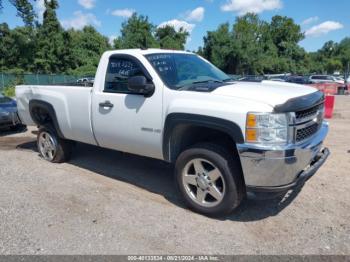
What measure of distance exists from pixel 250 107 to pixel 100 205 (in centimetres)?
235

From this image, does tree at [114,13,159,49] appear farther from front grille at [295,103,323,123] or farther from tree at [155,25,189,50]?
front grille at [295,103,323,123]

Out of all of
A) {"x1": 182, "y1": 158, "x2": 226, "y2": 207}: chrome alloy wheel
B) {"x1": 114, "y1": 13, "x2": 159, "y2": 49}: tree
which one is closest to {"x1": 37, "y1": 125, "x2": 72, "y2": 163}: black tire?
{"x1": 182, "y1": 158, "x2": 226, "y2": 207}: chrome alloy wheel

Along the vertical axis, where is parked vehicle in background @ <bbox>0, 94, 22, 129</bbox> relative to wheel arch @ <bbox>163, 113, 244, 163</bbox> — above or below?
below

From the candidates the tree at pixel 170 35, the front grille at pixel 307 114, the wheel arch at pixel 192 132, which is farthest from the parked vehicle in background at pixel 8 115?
the tree at pixel 170 35

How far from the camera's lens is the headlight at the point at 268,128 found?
11.2ft

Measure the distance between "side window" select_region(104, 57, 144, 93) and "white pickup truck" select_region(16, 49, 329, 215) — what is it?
0.05 feet

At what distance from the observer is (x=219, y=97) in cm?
374

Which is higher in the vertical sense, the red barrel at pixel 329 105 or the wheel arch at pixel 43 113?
the wheel arch at pixel 43 113

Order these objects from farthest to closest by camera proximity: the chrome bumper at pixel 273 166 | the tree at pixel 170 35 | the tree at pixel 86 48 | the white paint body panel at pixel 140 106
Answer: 1. the tree at pixel 170 35
2. the tree at pixel 86 48
3. the white paint body panel at pixel 140 106
4. the chrome bumper at pixel 273 166

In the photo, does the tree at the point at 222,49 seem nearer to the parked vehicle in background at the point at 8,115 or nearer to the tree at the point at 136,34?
the tree at the point at 136,34

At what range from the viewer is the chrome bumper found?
11.2 ft

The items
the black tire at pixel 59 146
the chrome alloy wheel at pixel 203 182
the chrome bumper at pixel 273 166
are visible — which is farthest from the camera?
the black tire at pixel 59 146

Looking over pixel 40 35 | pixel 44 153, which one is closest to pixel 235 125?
pixel 44 153

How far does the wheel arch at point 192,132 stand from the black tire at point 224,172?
0.21 meters
